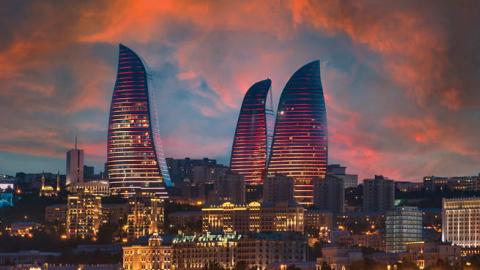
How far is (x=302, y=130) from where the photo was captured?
4306 inches

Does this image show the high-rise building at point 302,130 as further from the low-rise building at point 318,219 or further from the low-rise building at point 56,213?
the low-rise building at point 56,213

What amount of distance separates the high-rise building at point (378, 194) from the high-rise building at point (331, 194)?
1.39 metres

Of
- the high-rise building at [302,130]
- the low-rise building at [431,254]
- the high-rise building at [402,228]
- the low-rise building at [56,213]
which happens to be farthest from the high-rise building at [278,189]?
the low-rise building at [431,254]

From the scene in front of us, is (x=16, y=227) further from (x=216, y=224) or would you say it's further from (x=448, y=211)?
(x=448, y=211)

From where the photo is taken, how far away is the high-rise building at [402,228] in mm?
83438

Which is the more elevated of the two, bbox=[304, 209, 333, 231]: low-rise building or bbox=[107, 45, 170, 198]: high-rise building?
bbox=[107, 45, 170, 198]: high-rise building

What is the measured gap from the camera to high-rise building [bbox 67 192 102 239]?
87250 mm

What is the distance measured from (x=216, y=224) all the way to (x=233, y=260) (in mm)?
12192

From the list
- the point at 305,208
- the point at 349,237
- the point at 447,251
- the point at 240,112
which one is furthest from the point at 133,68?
the point at 447,251

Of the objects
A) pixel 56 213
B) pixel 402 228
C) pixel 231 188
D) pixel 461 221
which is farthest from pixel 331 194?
pixel 56 213

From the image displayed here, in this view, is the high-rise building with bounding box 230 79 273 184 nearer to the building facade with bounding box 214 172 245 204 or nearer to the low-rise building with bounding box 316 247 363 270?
the building facade with bounding box 214 172 245 204

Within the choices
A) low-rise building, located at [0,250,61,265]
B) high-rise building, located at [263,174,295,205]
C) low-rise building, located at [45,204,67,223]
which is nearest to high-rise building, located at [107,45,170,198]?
high-rise building, located at [263,174,295,205]

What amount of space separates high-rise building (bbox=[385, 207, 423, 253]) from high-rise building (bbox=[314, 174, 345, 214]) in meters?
7.41

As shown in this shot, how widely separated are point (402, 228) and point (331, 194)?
506 inches
